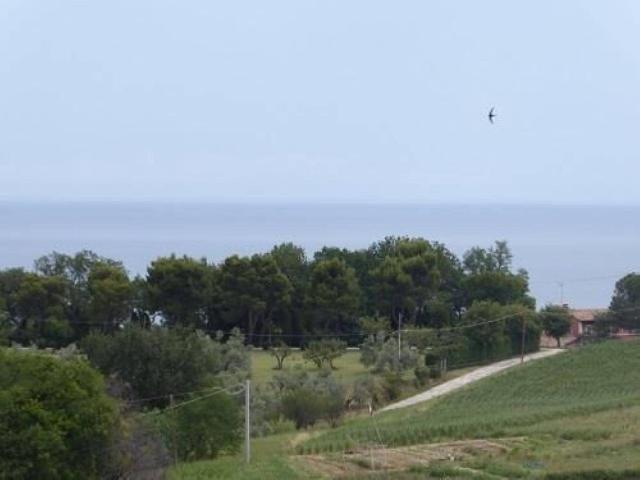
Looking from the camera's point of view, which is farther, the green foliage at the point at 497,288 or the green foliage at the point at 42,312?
the green foliage at the point at 497,288

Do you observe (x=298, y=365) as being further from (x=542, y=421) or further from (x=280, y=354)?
(x=542, y=421)

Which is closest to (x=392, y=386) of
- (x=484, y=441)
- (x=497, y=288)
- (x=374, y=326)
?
(x=374, y=326)

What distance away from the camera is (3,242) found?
196000 mm

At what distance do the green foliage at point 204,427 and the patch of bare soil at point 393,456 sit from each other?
456cm

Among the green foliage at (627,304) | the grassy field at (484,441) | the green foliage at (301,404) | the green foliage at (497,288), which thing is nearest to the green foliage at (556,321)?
the green foliage at (497,288)

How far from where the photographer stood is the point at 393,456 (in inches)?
960

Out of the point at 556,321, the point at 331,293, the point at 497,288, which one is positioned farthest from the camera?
the point at 497,288

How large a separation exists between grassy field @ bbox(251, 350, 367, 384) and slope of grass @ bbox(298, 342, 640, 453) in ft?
24.4

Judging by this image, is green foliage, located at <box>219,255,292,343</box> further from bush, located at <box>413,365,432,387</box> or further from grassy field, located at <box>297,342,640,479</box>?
grassy field, located at <box>297,342,640,479</box>

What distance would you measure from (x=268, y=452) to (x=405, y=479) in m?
9.24

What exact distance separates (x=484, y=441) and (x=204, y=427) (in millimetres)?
7089

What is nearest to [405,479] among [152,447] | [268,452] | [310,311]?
[152,447]

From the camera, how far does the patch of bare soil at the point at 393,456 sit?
22.5 m

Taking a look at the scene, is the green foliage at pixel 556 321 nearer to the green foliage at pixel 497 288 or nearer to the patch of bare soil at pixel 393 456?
the green foliage at pixel 497 288
